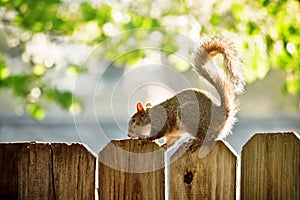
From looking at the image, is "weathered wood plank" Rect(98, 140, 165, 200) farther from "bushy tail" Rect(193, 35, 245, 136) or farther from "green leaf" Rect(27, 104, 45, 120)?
"green leaf" Rect(27, 104, 45, 120)

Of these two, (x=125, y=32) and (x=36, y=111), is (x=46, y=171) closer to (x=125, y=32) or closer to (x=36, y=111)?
(x=36, y=111)

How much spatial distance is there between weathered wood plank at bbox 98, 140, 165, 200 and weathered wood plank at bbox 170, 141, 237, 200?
43mm

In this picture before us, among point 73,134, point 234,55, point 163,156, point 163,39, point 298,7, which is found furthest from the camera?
point 73,134

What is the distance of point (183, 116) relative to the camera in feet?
6.11

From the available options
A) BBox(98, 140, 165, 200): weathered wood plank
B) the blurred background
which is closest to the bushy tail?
BBox(98, 140, 165, 200): weathered wood plank

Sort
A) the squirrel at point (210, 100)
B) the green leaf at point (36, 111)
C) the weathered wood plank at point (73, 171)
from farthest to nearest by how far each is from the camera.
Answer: the green leaf at point (36, 111)
the squirrel at point (210, 100)
the weathered wood plank at point (73, 171)

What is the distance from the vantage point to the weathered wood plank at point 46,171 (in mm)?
1534

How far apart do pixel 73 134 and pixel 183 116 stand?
2.53 metres

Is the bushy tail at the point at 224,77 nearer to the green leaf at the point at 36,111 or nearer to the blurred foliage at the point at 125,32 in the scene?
the blurred foliage at the point at 125,32

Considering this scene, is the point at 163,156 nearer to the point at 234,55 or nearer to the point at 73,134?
the point at 234,55

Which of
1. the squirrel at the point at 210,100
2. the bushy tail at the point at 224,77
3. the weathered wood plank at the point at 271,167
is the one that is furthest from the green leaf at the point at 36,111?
the weathered wood plank at the point at 271,167

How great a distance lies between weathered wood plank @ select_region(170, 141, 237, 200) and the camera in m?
1.57

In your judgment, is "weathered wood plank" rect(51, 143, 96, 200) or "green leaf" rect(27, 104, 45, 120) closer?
"weathered wood plank" rect(51, 143, 96, 200)

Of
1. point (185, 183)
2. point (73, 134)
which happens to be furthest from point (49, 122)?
point (185, 183)
